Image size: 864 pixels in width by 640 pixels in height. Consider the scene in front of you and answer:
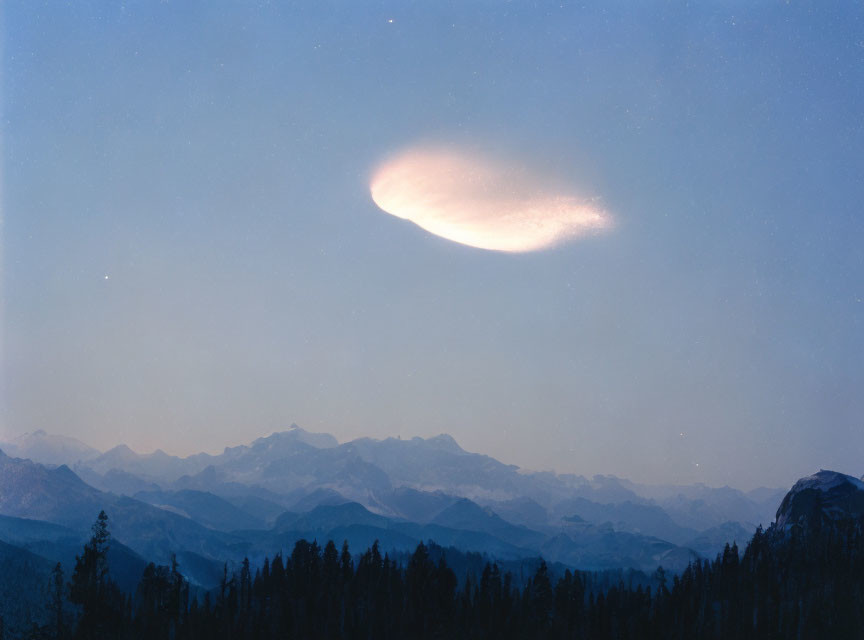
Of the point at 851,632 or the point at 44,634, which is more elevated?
the point at 851,632

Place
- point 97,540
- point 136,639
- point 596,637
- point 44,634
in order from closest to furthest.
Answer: point 97,540, point 44,634, point 136,639, point 596,637

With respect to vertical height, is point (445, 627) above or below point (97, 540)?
below

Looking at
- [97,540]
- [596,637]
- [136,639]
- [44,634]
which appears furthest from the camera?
[596,637]

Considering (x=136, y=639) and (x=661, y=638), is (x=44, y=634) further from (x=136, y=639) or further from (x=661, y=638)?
(x=661, y=638)

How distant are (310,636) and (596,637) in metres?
73.1

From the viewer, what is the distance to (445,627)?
19975cm

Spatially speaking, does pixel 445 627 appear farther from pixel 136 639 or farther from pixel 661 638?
pixel 136 639

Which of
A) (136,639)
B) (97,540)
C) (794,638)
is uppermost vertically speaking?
(97,540)

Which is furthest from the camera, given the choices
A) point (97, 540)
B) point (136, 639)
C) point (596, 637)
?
point (596, 637)

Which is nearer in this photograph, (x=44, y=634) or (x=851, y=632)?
(x=44, y=634)

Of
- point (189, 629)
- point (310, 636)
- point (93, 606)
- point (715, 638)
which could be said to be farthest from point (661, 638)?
point (93, 606)

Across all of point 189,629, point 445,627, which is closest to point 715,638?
point 445,627

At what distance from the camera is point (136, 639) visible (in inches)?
7308

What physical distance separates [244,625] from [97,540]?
53520 millimetres
